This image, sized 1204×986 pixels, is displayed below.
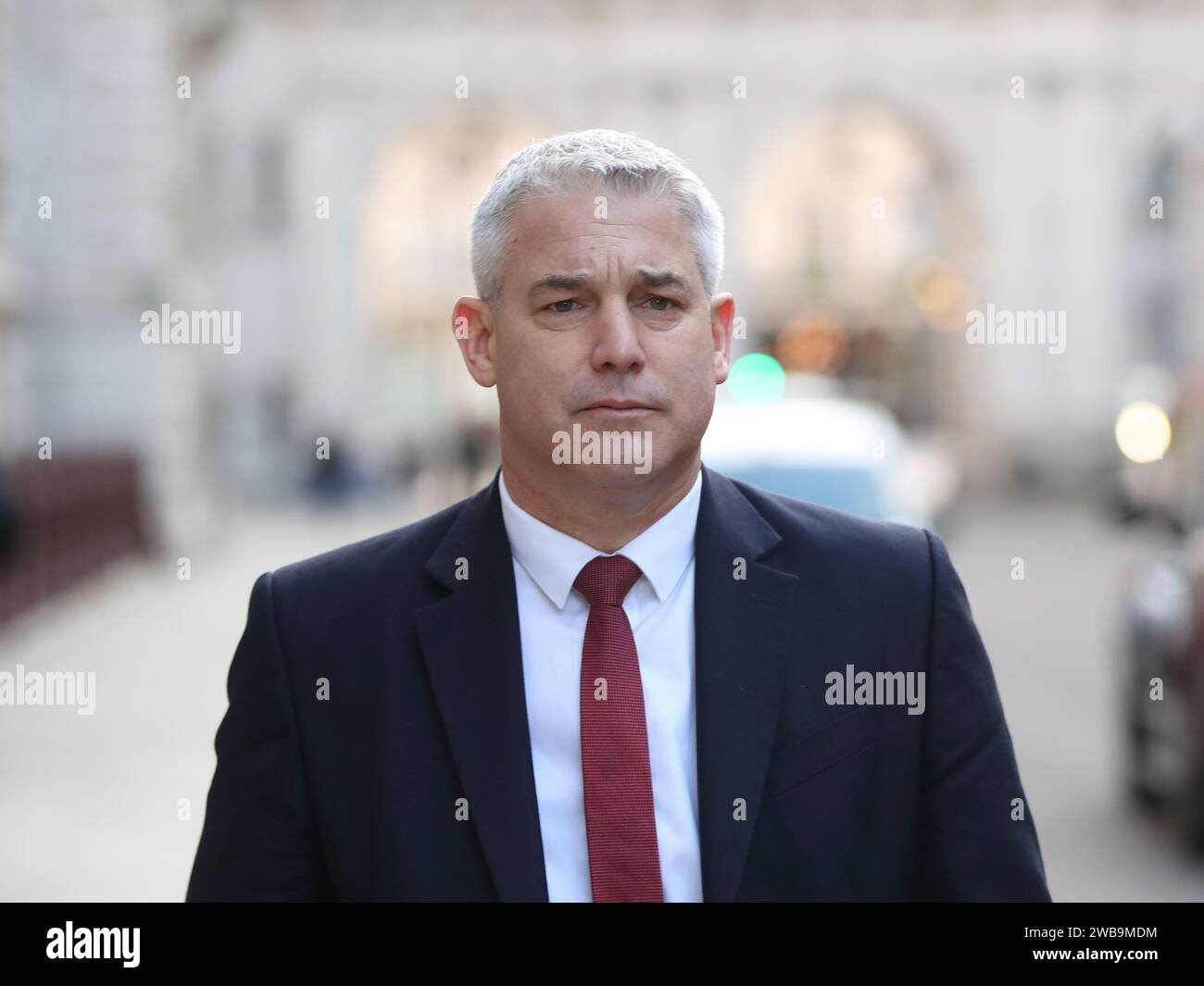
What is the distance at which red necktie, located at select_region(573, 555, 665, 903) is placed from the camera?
101 inches

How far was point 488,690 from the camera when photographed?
269 cm

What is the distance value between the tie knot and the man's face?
0.13 m

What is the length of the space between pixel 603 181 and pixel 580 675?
27.1 inches

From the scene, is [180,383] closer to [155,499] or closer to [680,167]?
[155,499]

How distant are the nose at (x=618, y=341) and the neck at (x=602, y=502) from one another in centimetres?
16

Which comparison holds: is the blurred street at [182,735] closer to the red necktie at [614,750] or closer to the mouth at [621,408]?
the red necktie at [614,750]

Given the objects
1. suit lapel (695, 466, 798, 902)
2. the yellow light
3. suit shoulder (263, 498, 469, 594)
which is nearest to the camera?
suit lapel (695, 466, 798, 902)

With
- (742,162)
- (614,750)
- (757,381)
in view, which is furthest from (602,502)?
(742,162)

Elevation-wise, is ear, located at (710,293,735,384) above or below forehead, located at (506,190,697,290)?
below

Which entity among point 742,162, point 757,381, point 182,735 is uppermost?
point 742,162

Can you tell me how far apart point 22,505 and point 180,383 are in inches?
351

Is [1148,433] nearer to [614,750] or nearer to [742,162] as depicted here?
[614,750]

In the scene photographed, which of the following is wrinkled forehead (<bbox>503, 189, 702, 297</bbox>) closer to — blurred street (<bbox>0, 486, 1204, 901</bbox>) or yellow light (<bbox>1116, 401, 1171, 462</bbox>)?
blurred street (<bbox>0, 486, 1204, 901</bbox>)

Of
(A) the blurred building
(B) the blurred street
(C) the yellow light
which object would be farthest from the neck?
(A) the blurred building
